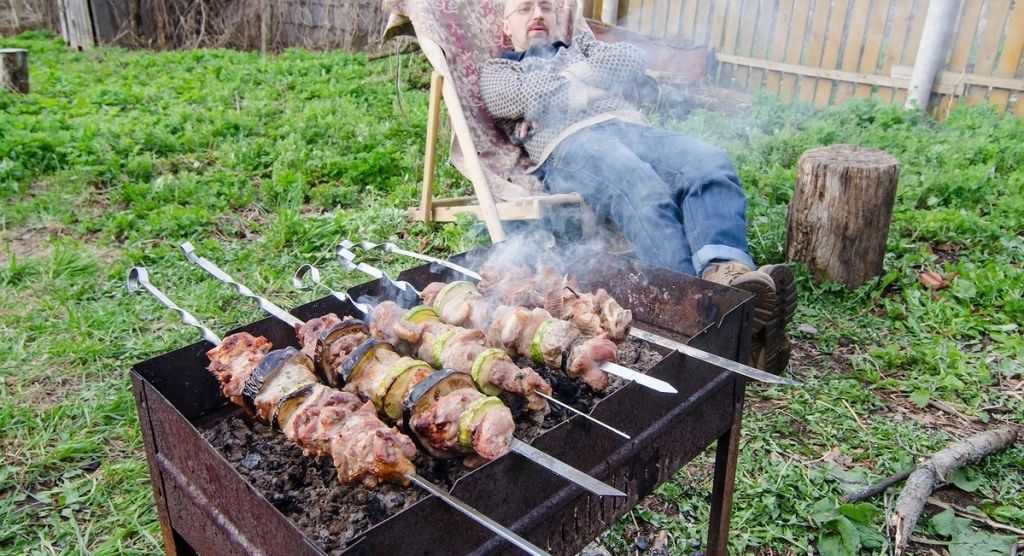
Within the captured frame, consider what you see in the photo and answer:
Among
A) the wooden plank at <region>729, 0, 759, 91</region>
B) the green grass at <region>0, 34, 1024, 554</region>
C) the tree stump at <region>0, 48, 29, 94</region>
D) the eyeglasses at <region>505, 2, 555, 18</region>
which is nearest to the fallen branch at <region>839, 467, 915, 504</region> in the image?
the green grass at <region>0, 34, 1024, 554</region>

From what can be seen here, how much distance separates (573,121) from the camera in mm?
4492

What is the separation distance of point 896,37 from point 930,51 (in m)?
0.57

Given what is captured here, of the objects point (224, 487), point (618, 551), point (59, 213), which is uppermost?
point (224, 487)

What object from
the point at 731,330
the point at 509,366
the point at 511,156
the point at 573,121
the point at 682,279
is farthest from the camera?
the point at 511,156

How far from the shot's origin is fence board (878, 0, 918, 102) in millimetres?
7980

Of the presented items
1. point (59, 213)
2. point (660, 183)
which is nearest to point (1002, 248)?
point (660, 183)

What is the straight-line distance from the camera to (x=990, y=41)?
748 centimetres

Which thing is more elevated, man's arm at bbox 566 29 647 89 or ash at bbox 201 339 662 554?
man's arm at bbox 566 29 647 89

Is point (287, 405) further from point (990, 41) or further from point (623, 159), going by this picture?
point (990, 41)

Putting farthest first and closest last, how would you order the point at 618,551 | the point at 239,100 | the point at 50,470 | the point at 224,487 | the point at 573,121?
1. the point at 239,100
2. the point at 573,121
3. the point at 50,470
4. the point at 618,551
5. the point at 224,487

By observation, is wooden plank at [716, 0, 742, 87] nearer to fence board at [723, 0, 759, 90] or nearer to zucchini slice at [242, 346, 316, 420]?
fence board at [723, 0, 759, 90]

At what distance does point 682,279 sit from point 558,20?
3.15 meters

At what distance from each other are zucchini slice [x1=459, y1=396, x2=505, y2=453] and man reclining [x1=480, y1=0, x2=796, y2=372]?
187 centimetres

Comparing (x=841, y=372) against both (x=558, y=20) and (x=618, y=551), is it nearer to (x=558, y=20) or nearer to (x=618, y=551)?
(x=618, y=551)
